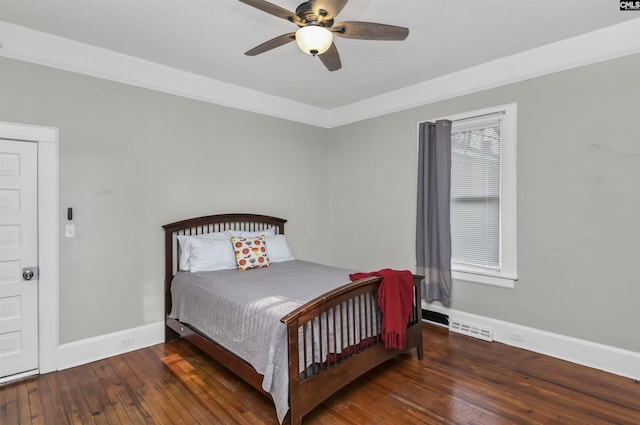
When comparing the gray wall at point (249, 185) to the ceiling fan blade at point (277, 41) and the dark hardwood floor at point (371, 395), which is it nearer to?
the dark hardwood floor at point (371, 395)

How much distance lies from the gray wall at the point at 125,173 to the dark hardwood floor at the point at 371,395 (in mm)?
610

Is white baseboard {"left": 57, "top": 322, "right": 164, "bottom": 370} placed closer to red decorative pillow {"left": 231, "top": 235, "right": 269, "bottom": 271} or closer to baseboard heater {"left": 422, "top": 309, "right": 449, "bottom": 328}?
red decorative pillow {"left": 231, "top": 235, "right": 269, "bottom": 271}

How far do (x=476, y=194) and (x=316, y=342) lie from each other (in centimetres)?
243

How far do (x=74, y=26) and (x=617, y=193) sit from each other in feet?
15.0

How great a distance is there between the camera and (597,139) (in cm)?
286

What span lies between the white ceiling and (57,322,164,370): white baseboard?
8.66ft

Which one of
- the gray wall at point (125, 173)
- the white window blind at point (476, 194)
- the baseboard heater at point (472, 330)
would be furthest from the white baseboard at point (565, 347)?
the gray wall at point (125, 173)

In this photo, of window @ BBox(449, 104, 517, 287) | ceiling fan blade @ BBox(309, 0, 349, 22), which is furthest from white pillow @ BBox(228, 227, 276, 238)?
ceiling fan blade @ BBox(309, 0, 349, 22)

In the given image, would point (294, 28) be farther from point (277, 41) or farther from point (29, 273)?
point (29, 273)

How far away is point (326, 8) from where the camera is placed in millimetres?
1986

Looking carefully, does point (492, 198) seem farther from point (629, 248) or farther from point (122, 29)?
point (122, 29)

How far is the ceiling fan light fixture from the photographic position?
2043mm

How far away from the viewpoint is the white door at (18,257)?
2699mm

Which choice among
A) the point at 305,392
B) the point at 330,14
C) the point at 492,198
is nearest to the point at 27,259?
the point at 305,392
